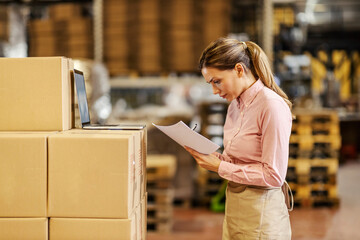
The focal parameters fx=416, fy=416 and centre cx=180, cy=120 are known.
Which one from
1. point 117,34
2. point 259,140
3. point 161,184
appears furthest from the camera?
point 117,34

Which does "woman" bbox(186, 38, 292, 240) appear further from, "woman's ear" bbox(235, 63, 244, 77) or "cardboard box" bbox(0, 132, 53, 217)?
"cardboard box" bbox(0, 132, 53, 217)

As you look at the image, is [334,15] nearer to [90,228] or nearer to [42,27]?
[42,27]

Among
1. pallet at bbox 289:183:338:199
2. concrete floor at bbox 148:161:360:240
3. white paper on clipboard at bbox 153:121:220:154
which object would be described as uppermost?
white paper on clipboard at bbox 153:121:220:154

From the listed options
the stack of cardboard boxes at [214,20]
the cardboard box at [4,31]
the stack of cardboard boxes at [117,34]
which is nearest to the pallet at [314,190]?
the stack of cardboard boxes at [214,20]

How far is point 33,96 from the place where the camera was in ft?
6.98

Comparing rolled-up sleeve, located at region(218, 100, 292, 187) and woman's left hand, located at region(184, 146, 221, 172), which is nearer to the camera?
rolled-up sleeve, located at region(218, 100, 292, 187)

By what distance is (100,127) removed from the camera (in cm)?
224

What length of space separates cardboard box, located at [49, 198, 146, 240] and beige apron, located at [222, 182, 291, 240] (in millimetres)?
537

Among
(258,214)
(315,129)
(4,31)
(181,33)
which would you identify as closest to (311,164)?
(315,129)

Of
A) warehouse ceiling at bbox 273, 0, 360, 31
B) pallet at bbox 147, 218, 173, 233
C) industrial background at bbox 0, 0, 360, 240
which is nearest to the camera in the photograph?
pallet at bbox 147, 218, 173, 233

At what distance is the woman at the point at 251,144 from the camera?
1939 millimetres

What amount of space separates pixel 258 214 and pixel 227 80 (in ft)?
2.22

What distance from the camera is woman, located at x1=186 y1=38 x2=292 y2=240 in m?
1.94

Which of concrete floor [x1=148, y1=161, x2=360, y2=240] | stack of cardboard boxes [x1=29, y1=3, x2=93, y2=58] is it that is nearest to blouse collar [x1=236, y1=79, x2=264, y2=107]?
concrete floor [x1=148, y1=161, x2=360, y2=240]
